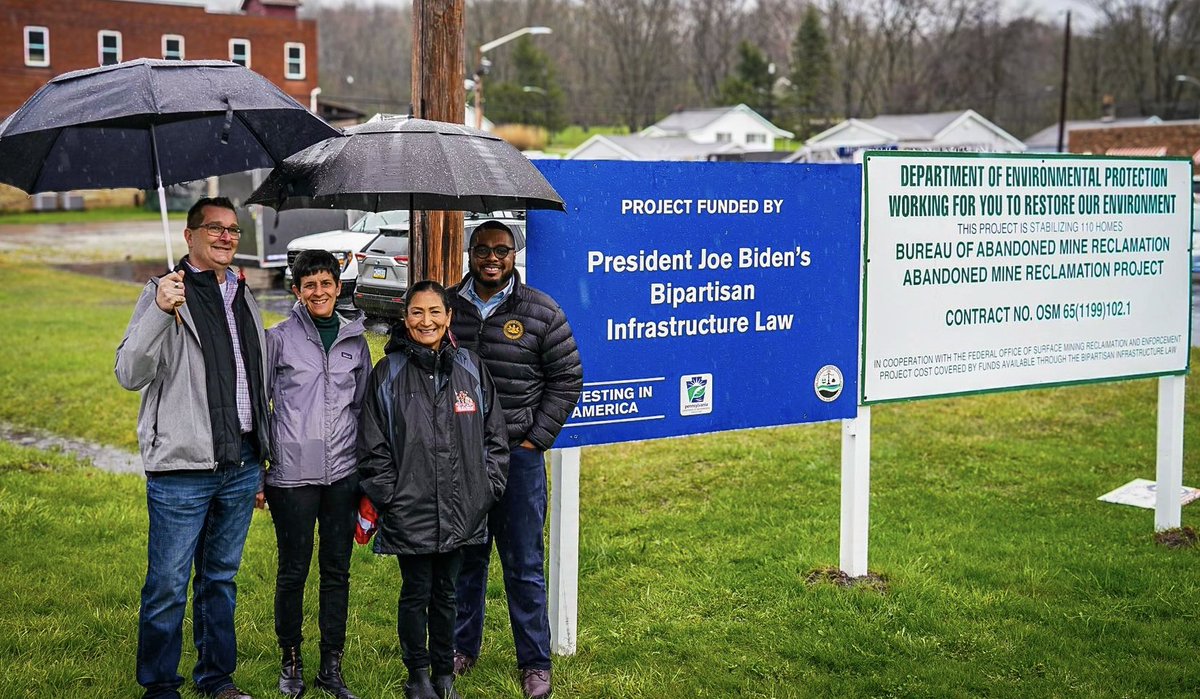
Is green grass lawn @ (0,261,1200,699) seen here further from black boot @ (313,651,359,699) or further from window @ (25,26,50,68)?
window @ (25,26,50,68)

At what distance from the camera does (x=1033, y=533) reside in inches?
268

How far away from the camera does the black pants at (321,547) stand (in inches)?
171

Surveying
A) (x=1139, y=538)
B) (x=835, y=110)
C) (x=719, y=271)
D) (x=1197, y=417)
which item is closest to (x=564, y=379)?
(x=719, y=271)

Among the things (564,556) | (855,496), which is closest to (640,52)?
(855,496)

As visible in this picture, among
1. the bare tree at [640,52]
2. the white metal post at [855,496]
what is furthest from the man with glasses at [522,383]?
the bare tree at [640,52]

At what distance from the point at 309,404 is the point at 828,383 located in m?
2.62

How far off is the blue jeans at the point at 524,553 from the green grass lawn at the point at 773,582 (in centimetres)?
18

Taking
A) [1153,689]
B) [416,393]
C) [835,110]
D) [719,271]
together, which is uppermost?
[835,110]

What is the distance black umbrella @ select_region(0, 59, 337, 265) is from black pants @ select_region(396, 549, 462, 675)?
4.71ft

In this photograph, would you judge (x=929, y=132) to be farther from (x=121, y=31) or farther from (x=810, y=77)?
(x=121, y=31)

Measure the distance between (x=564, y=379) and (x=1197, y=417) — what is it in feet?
25.0

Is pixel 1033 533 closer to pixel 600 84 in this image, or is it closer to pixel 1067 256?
pixel 1067 256

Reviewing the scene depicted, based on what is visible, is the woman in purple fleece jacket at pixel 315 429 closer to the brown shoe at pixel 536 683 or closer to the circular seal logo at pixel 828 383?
the brown shoe at pixel 536 683

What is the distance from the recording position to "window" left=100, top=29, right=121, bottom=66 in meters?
46.8
